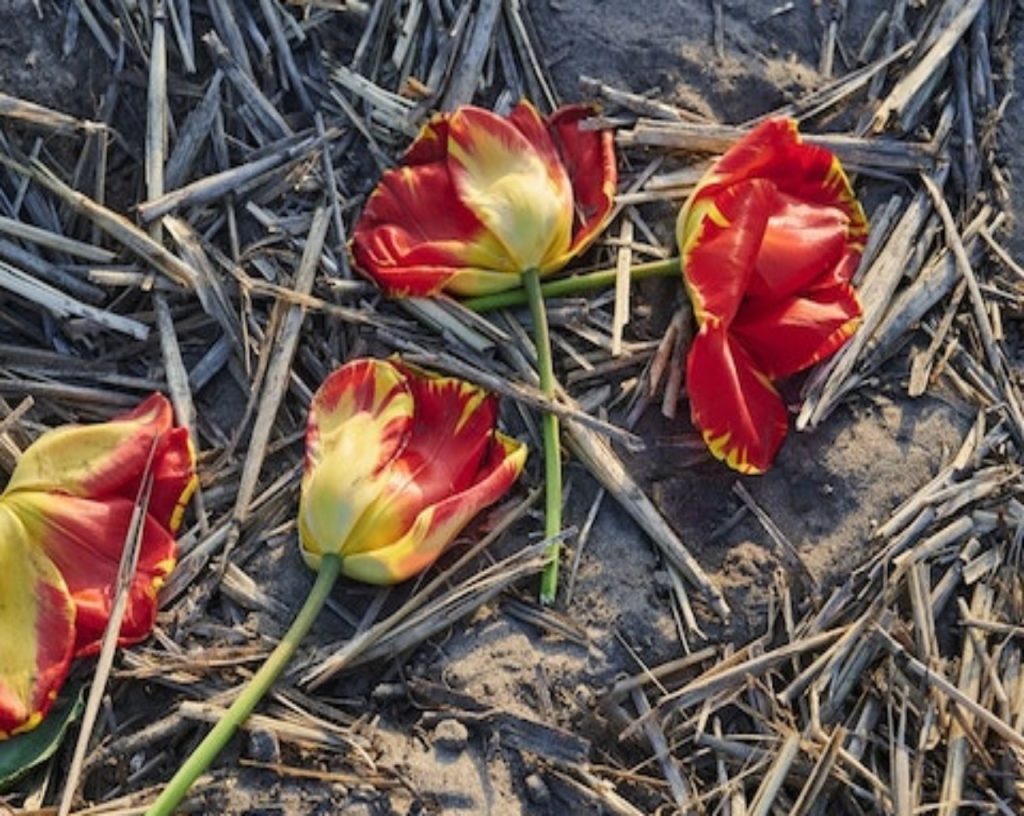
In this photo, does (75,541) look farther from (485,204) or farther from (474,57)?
(474,57)

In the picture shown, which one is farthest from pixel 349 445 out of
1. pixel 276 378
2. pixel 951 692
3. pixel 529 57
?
pixel 951 692

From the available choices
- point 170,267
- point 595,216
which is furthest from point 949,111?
point 170,267

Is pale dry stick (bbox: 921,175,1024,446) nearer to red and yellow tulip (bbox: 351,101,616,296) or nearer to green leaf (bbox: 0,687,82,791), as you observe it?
red and yellow tulip (bbox: 351,101,616,296)

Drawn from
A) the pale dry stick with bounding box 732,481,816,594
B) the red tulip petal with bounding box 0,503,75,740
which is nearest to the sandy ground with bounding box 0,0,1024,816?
the pale dry stick with bounding box 732,481,816,594

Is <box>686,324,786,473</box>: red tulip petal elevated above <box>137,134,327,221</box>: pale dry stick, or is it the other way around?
<box>137,134,327,221</box>: pale dry stick

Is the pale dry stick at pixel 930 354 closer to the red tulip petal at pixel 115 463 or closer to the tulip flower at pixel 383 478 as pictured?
the tulip flower at pixel 383 478

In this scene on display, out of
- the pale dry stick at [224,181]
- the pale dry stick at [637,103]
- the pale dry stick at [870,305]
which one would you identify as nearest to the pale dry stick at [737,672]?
the pale dry stick at [870,305]
